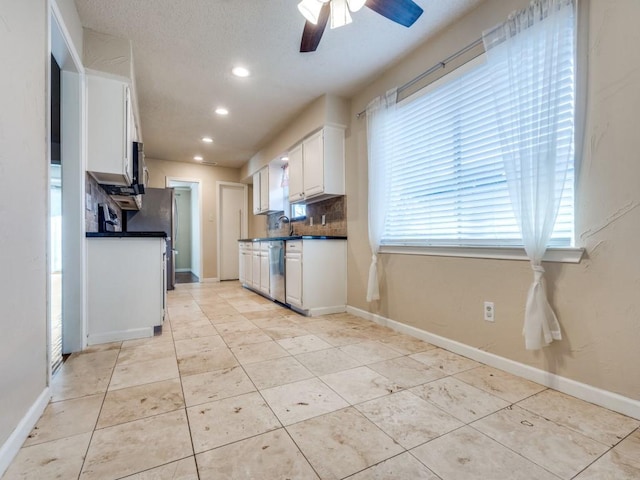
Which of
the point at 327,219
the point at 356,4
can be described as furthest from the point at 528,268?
the point at 327,219

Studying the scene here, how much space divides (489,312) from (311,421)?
4.59ft

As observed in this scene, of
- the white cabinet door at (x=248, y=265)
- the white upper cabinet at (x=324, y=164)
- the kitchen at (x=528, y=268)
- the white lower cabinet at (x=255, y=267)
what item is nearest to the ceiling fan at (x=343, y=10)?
the kitchen at (x=528, y=268)

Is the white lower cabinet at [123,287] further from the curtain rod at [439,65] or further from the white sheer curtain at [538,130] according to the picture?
the white sheer curtain at [538,130]

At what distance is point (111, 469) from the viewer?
1.10 meters

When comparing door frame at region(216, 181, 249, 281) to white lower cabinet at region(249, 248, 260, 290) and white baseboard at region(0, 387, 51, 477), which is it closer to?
white lower cabinet at region(249, 248, 260, 290)

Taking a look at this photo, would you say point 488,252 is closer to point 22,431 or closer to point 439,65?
point 439,65

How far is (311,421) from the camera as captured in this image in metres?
1.40

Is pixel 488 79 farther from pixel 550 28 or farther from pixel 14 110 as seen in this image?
pixel 14 110

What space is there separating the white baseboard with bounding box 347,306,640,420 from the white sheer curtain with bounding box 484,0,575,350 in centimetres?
21

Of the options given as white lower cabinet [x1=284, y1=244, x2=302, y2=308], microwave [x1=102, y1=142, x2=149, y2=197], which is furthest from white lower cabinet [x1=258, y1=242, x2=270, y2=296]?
microwave [x1=102, y1=142, x2=149, y2=197]

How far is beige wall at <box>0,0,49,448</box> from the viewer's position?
1.15 metres

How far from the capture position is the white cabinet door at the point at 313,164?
352 cm

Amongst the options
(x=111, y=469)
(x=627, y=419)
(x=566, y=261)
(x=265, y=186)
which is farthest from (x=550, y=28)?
(x=265, y=186)

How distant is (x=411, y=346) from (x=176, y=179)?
17.9ft
